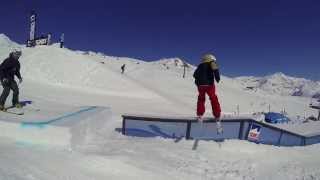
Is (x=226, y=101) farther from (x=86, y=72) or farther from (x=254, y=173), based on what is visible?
(x=254, y=173)

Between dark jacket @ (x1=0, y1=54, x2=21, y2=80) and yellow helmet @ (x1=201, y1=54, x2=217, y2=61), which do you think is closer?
yellow helmet @ (x1=201, y1=54, x2=217, y2=61)

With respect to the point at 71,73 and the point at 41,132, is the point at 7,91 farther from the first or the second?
the point at 71,73

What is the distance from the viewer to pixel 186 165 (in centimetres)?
809

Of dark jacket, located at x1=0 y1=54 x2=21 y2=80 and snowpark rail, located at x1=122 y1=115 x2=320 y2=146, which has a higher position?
dark jacket, located at x1=0 y1=54 x2=21 y2=80

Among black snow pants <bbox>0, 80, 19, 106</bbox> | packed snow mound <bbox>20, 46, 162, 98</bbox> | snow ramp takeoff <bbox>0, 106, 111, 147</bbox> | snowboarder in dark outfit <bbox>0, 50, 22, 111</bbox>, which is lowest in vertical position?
snow ramp takeoff <bbox>0, 106, 111, 147</bbox>

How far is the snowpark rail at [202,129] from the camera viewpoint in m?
10.7

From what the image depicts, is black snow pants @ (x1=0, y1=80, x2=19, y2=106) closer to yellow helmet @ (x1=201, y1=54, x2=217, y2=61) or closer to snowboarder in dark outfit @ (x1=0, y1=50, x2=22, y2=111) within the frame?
snowboarder in dark outfit @ (x1=0, y1=50, x2=22, y2=111)

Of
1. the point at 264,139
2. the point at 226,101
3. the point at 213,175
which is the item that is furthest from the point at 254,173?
the point at 226,101

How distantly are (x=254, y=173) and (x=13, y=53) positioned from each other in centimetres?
776

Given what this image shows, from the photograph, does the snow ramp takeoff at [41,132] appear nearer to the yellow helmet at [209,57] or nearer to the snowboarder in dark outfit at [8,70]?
the snowboarder in dark outfit at [8,70]

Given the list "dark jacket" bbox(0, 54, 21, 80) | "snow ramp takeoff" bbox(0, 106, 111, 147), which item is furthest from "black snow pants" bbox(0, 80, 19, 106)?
"snow ramp takeoff" bbox(0, 106, 111, 147)

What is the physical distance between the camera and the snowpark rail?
10656 millimetres

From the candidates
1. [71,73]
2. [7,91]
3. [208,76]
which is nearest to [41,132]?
[7,91]

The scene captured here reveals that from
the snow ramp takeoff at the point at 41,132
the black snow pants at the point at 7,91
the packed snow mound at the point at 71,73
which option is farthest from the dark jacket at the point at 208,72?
the packed snow mound at the point at 71,73
